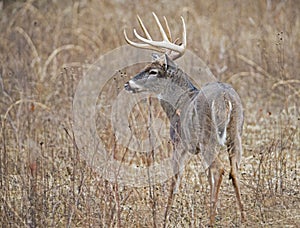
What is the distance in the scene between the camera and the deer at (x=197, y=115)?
15.3ft

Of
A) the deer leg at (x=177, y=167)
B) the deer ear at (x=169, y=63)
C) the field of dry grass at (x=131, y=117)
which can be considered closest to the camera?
the field of dry grass at (x=131, y=117)

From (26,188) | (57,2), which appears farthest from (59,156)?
(57,2)

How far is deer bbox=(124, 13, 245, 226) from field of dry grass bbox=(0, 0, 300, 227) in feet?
0.57

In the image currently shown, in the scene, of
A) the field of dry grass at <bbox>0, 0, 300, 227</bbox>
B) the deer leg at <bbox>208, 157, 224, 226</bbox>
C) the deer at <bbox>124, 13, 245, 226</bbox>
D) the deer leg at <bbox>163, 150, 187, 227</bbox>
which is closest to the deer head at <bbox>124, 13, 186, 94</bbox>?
the deer at <bbox>124, 13, 245, 226</bbox>

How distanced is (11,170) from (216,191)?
1951mm

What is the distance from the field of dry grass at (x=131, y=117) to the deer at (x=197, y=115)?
→ 0.57 feet

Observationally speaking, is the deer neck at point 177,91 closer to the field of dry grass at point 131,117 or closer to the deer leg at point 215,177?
the field of dry grass at point 131,117

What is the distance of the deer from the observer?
4676 millimetres

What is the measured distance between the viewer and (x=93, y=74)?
29.7ft

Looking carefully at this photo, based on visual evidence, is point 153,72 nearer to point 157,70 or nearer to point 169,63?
point 157,70

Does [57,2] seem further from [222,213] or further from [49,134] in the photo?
[222,213]

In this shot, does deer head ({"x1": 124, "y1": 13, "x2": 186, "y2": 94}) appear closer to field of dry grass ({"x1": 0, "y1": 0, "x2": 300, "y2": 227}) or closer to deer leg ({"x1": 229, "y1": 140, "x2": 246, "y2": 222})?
field of dry grass ({"x1": 0, "y1": 0, "x2": 300, "y2": 227})

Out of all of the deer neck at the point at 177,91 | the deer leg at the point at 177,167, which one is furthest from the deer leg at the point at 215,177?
the deer neck at the point at 177,91

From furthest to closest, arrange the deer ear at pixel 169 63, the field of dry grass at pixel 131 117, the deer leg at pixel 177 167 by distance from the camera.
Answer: the deer ear at pixel 169 63 < the deer leg at pixel 177 167 < the field of dry grass at pixel 131 117
